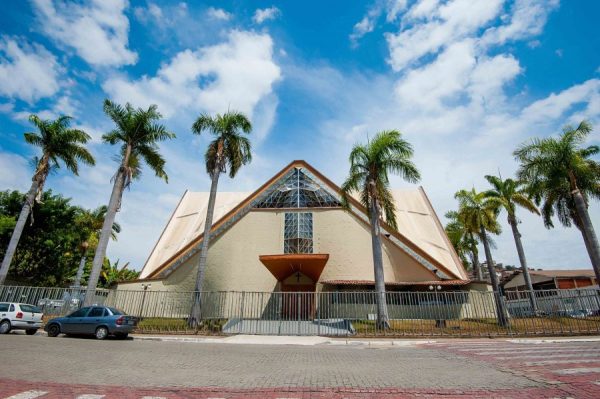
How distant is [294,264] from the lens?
2353 cm

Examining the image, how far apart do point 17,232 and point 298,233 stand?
62.5 feet

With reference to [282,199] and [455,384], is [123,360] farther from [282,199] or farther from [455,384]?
[282,199]

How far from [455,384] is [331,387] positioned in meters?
2.36

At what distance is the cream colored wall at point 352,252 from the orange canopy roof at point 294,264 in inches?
90.2

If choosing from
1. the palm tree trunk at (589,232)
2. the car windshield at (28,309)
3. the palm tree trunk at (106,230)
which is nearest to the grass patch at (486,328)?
the palm tree trunk at (589,232)

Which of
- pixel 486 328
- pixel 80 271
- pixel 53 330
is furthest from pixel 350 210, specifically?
pixel 80 271

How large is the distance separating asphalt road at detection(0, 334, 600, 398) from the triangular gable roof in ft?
50.2

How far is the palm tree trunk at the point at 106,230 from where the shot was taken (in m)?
19.0

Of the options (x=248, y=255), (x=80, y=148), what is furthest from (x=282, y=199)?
(x=80, y=148)

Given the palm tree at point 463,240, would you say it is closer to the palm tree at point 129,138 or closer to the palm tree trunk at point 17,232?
the palm tree at point 129,138

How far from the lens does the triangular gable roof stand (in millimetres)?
25141

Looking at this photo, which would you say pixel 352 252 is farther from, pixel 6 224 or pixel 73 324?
pixel 6 224

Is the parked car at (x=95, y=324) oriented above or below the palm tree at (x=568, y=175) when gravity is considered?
below

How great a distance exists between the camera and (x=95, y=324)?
14.7m
